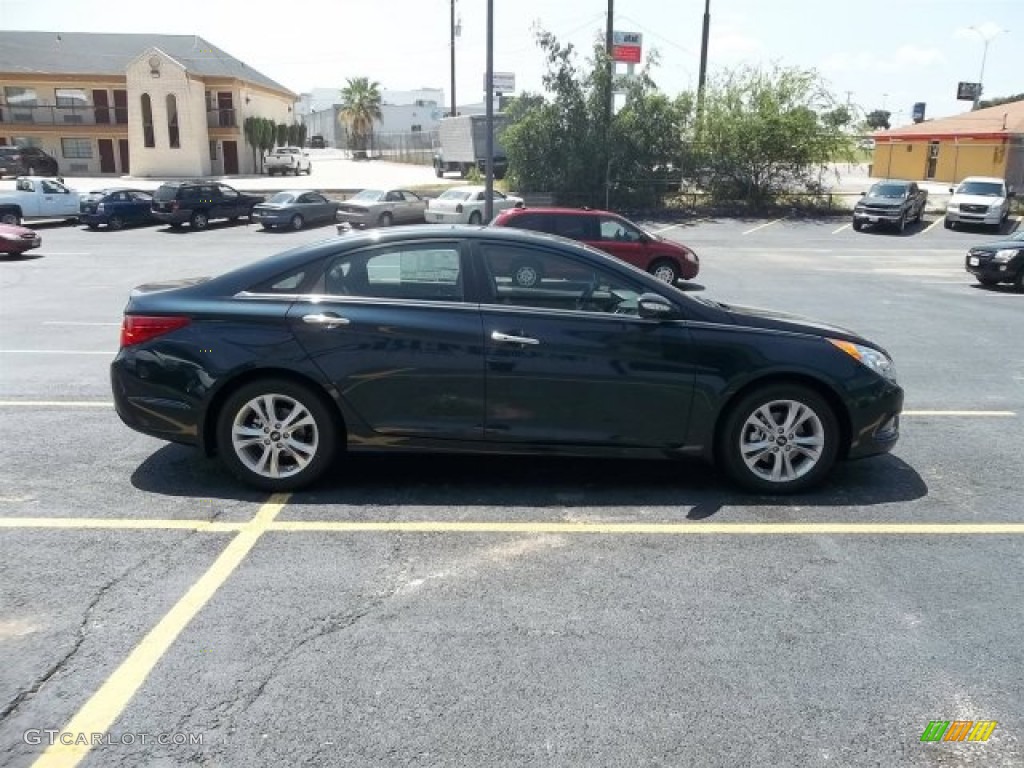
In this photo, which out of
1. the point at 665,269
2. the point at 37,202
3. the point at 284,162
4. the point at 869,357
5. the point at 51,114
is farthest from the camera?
the point at 284,162

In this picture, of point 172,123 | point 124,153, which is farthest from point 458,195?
point 124,153

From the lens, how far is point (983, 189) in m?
30.8

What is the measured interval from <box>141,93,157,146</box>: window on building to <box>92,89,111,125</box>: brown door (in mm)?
3325

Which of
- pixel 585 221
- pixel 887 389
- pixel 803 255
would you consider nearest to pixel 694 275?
pixel 585 221

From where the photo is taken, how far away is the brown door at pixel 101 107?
5081 centimetres

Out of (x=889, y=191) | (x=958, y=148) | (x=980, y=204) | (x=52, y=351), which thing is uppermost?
(x=958, y=148)

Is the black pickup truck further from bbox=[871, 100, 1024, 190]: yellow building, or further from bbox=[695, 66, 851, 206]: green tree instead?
bbox=[871, 100, 1024, 190]: yellow building

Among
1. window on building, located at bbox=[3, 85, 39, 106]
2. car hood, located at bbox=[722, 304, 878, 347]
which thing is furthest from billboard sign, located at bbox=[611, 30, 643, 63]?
window on building, located at bbox=[3, 85, 39, 106]

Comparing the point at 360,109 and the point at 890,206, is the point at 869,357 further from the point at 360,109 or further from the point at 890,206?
the point at 360,109

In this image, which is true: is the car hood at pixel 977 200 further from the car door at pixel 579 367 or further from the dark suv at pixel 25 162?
the dark suv at pixel 25 162

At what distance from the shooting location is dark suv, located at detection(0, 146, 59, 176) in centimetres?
4566

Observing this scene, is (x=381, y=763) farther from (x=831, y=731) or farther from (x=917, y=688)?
(x=917, y=688)

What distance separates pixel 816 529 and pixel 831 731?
1895 millimetres

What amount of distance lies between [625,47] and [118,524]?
3621 centimetres
